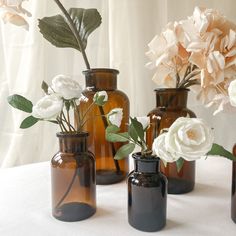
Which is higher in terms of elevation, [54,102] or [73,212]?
[54,102]

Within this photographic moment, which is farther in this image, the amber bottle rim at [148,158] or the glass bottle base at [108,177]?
the glass bottle base at [108,177]

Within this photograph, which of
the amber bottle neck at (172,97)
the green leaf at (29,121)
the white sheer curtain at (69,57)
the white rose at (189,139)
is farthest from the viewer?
the white sheer curtain at (69,57)

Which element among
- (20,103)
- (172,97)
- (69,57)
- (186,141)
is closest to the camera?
(186,141)

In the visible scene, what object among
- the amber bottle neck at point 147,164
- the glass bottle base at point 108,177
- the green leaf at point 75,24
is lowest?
the glass bottle base at point 108,177

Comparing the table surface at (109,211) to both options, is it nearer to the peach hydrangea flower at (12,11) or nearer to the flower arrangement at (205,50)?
the flower arrangement at (205,50)

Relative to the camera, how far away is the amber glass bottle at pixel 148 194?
Result: 49cm

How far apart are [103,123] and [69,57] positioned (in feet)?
1.95

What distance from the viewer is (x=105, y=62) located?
1.30m

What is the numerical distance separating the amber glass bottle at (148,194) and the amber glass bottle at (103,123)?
0.79ft

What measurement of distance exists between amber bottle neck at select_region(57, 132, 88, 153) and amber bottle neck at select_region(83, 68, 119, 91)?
0.21 metres

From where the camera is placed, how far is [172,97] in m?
0.66

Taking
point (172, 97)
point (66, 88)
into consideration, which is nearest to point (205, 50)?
point (172, 97)

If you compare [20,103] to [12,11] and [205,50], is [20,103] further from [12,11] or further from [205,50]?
[205,50]

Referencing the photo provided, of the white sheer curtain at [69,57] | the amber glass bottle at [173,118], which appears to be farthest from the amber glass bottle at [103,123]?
the white sheer curtain at [69,57]
